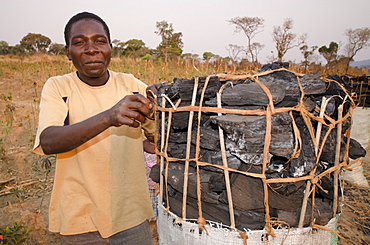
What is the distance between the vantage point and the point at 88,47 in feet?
4.75

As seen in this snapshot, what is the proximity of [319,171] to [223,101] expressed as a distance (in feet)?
2.06

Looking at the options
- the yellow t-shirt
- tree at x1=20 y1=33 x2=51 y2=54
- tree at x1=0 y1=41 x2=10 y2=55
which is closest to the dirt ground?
the yellow t-shirt

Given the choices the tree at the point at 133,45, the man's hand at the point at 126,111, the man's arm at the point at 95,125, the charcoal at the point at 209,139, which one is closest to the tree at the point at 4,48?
the tree at the point at 133,45


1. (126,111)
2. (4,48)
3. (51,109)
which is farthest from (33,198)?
(4,48)

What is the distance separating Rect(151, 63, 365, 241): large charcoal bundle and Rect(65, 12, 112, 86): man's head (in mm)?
408


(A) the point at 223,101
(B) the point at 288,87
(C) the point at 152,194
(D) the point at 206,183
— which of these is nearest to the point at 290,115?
(B) the point at 288,87

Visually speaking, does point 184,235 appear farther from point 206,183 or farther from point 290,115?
point 290,115

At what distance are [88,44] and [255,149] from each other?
1089mm

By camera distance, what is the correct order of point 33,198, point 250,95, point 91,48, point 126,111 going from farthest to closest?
point 33,198, point 91,48, point 250,95, point 126,111

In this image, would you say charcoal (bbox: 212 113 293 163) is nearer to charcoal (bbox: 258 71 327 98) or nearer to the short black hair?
charcoal (bbox: 258 71 327 98)

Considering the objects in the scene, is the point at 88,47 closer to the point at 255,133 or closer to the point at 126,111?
the point at 126,111

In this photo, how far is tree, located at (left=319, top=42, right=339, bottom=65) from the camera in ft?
82.5

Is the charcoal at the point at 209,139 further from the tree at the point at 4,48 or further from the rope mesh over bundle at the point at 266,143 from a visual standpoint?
the tree at the point at 4,48

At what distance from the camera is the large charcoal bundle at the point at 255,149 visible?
1173 millimetres
